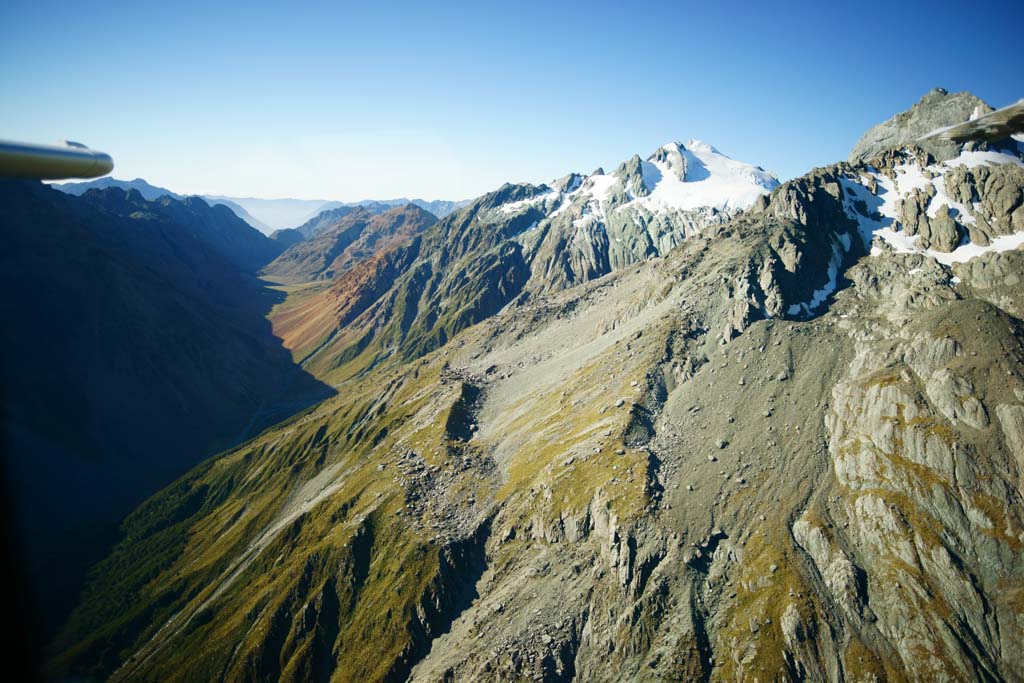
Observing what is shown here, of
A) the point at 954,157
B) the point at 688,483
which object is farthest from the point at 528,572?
the point at 954,157

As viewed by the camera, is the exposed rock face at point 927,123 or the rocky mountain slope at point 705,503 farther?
the exposed rock face at point 927,123

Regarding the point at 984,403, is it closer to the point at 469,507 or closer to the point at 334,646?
the point at 469,507

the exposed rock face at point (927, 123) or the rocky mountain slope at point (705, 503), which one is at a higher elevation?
the exposed rock face at point (927, 123)

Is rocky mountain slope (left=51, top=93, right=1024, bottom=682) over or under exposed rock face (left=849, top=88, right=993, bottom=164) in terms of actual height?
under

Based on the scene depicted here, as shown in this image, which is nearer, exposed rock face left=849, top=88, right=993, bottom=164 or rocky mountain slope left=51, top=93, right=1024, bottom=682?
rocky mountain slope left=51, top=93, right=1024, bottom=682
